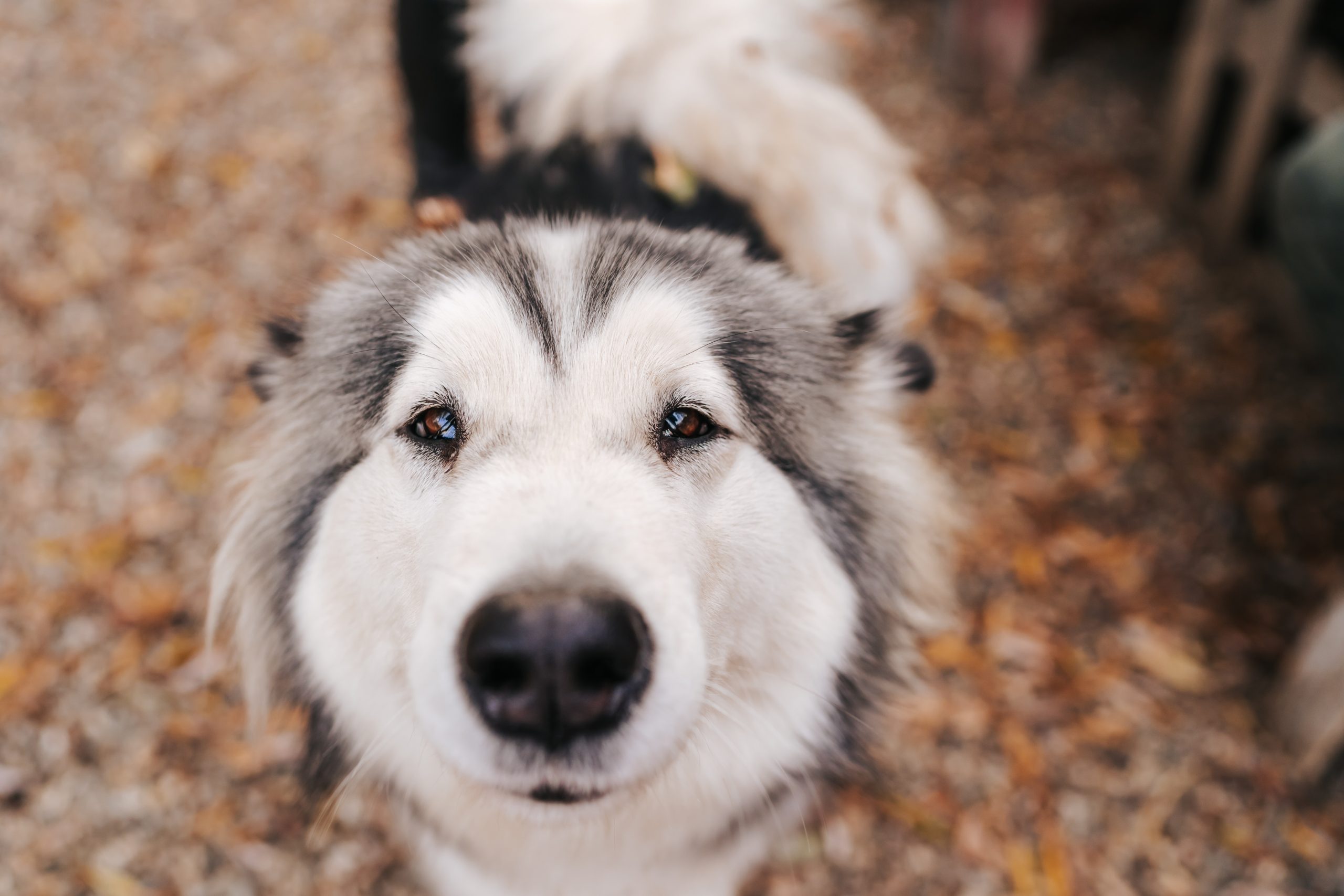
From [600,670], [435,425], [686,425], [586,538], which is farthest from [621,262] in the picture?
[600,670]

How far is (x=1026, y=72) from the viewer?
417 centimetres

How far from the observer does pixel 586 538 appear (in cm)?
111

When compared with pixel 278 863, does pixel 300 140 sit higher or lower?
higher

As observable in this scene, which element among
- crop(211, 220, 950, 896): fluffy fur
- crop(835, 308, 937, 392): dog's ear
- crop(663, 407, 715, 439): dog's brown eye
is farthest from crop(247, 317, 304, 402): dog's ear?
crop(835, 308, 937, 392): dog's ear

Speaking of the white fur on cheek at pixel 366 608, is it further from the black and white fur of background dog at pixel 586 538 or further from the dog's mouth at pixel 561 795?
the dog's mouth at pixel 561 795

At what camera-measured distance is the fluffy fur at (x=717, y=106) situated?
2109 millimetres

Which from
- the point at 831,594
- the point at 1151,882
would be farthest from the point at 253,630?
the point at 1151,882

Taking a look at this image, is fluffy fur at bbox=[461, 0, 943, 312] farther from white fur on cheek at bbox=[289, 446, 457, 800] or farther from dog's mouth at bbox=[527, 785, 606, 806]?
dog's mouth at bbox=[527, 785, 606, 806]

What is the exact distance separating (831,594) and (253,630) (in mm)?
1117

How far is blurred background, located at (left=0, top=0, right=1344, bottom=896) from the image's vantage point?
228cm

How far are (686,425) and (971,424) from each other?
2.13 m

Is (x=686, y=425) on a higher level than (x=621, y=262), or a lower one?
lower

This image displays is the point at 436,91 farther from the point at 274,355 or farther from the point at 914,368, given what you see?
the point at 914,368

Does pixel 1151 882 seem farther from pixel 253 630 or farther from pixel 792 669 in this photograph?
pixel 253 630
